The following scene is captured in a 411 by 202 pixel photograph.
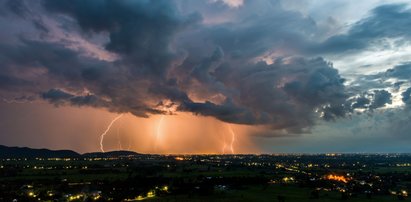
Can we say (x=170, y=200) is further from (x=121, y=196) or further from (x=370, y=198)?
(x=370, y=198)

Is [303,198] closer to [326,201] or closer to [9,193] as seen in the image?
[326,201]

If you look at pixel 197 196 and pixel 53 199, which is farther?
pixel 197 196

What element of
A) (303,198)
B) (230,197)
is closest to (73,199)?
(230,197)

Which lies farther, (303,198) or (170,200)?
(303,198)

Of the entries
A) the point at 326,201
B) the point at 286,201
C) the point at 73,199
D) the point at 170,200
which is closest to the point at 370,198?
the point at 326,201

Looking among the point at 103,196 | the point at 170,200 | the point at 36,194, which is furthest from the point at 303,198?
the point at 36,194

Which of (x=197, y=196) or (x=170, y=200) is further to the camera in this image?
(x=197, y=196)

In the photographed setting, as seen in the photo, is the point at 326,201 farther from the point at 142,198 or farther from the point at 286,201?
the point at 142,198
